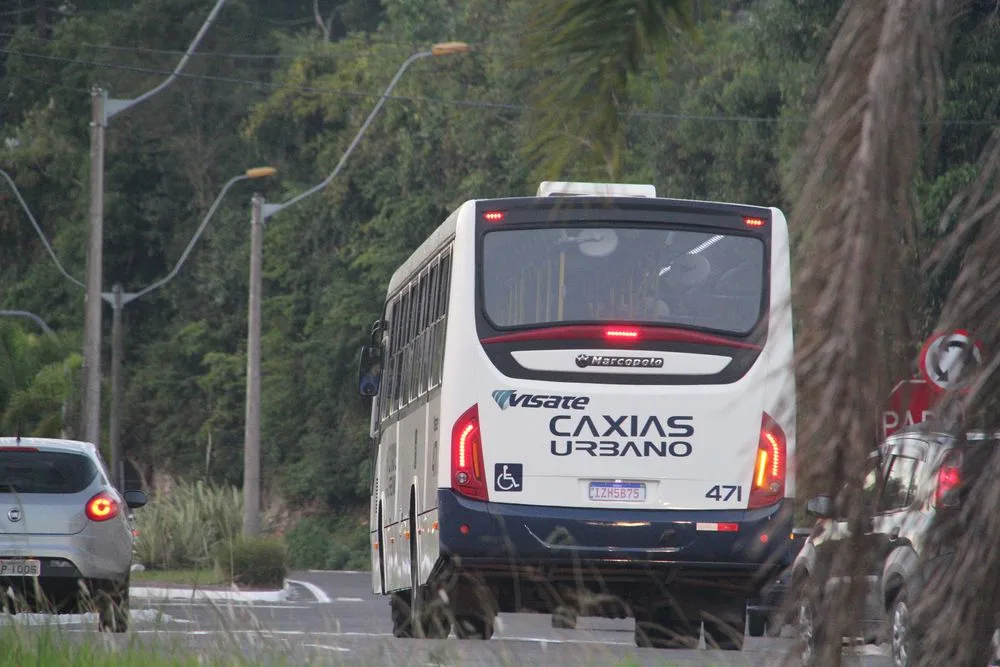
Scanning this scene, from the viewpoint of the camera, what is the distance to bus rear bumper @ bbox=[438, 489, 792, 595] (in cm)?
1329

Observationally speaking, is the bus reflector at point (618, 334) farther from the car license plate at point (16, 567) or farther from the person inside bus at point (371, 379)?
the person inside bus at point (371, 379)

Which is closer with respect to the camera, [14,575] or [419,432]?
[419,432]

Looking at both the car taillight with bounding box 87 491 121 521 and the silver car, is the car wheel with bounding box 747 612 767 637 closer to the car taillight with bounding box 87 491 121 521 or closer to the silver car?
the silver car

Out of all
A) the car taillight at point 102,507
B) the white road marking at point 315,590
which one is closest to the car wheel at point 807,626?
the car taillight at point 102,507

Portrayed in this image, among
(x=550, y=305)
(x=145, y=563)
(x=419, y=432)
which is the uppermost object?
(x=550, y=305)

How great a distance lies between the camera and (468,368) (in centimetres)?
1383

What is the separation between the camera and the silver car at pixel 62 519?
1717 cm

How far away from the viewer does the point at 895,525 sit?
11.0 feet

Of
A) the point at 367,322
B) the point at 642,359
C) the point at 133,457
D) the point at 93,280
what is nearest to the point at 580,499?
the point at 642,359

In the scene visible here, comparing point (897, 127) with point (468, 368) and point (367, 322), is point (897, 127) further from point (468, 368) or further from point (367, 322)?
point (367, 322)

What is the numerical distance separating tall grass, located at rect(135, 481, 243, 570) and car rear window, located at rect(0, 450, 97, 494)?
1567 centimetres

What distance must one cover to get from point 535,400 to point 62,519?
221 inches

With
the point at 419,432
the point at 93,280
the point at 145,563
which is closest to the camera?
the point at 419,432

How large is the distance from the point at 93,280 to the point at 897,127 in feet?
74.6
